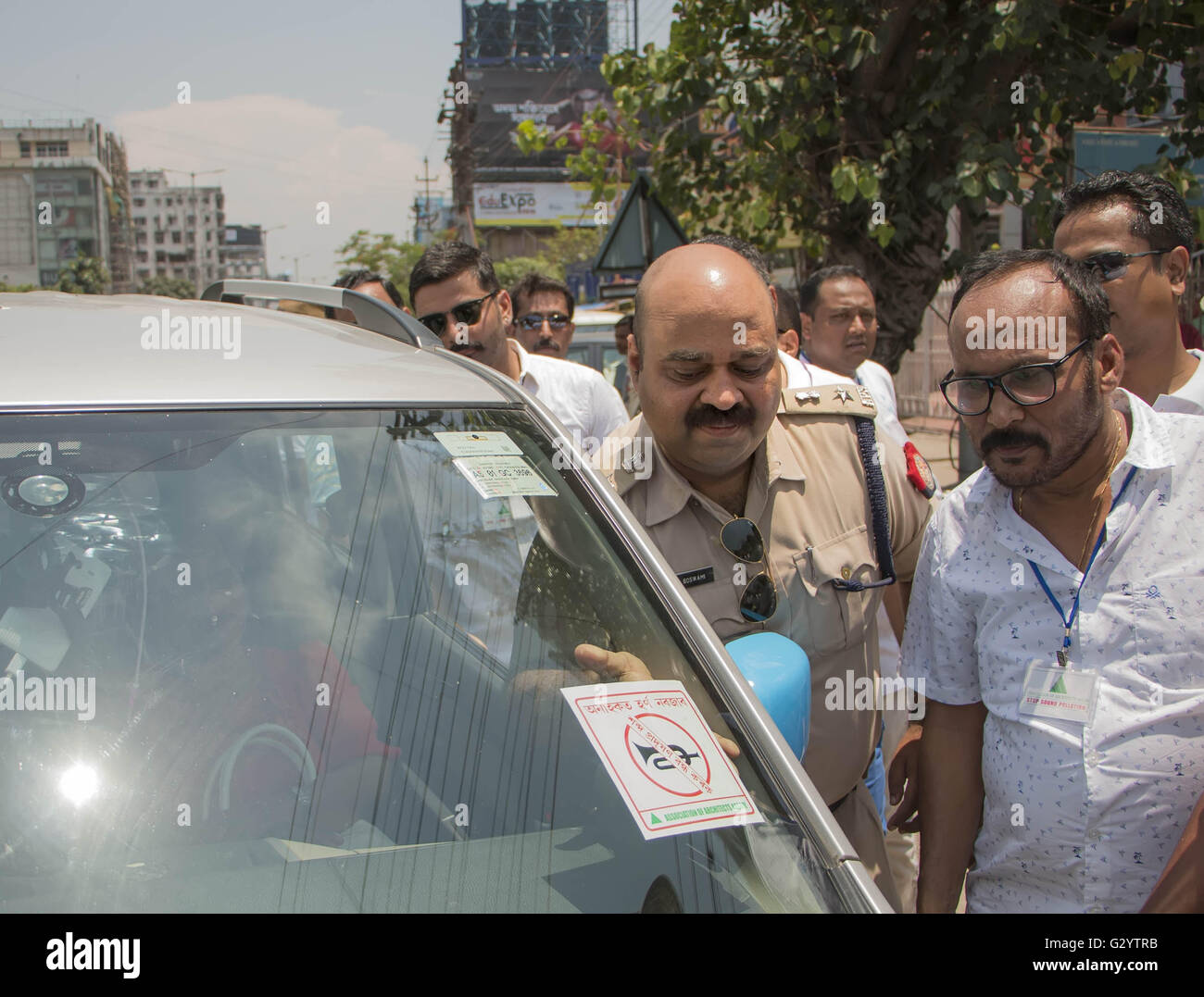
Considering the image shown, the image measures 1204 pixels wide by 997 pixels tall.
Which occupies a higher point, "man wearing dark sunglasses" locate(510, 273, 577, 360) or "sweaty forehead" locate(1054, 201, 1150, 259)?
"sweaty forehead" locate(1054, 201, 1150, 259)

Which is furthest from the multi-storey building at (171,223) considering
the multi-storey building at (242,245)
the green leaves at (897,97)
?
the green leaves at (897,97)

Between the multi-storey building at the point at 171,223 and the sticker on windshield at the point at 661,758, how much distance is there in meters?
148

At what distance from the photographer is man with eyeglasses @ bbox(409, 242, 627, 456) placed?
14.5 feet

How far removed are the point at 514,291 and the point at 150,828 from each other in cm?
615

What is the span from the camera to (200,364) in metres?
1.72

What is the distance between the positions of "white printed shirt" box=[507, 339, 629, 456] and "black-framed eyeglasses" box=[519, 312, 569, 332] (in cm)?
194

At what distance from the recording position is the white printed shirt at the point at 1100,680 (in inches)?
74.7

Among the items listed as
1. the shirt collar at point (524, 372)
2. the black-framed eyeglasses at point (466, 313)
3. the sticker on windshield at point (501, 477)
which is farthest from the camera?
the shirt collar at point (524, 372)

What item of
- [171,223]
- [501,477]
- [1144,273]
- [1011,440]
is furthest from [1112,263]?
[171,223]

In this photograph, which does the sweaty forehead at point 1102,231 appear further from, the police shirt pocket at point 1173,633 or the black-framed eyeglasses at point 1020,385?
the police shirt pocket at point 1173,633

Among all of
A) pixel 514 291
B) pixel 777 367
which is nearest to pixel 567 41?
pixel 514 291

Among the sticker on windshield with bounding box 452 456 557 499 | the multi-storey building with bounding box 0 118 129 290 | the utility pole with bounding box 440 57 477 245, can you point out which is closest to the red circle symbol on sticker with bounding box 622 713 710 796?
the sticker on windshield with bounding box 452 456 557 499

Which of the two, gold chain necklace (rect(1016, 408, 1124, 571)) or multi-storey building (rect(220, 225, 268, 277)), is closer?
gold chain necklace (rect(1016, 408, 1124, 571))

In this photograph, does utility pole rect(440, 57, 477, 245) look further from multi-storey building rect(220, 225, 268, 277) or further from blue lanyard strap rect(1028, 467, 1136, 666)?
multi-storey building rect(220, 225, 268, 277)
